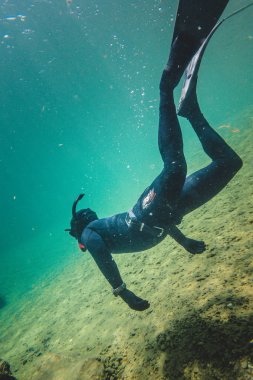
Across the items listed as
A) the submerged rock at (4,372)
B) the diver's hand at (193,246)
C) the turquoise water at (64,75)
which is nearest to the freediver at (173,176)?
the diver's hand at (193,246)

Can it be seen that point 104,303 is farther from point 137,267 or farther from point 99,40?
point 99,40

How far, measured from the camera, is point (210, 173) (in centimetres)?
330

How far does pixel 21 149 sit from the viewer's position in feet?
109

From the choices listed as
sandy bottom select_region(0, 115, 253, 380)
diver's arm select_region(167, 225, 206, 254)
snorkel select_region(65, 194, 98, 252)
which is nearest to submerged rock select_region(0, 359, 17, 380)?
sandy bottom select_region(0, 115, 253, 380)

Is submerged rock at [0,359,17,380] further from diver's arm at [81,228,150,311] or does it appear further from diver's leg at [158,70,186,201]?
diver's leg at [158,70,186,201]

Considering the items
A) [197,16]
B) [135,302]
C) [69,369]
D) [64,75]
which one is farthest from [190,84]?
[64,75]

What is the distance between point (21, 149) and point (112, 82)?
15.8 metres

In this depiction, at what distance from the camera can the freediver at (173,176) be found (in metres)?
2.83

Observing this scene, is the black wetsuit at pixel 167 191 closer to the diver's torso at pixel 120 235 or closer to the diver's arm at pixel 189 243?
the diver's torso at pixel 120 235

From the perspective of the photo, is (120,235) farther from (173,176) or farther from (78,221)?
(173,176)

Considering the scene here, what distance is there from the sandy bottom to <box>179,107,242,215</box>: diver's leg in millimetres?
1216

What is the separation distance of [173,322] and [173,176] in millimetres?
2054

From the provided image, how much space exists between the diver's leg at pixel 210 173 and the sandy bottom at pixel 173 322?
1216 mm

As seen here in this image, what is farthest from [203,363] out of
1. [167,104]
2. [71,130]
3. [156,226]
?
[71,130]
